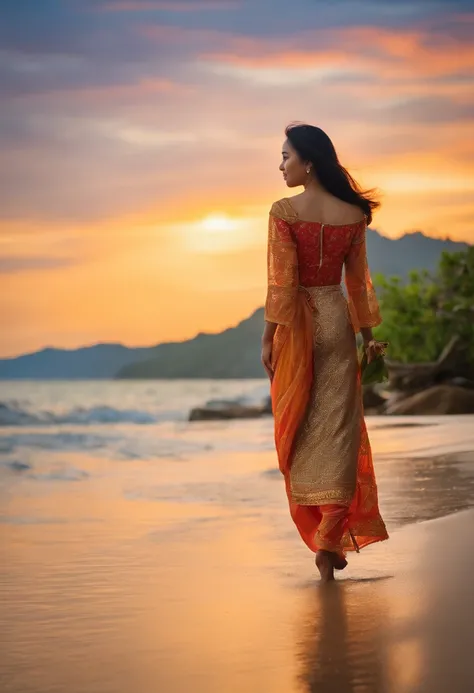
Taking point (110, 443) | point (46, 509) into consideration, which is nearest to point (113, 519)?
point (46, 509)

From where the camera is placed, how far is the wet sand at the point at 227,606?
2934 mm

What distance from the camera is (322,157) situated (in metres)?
4.62

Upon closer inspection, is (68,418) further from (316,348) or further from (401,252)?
(401,252)

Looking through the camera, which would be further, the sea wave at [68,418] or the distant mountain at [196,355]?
the distant mountain at [196,355]

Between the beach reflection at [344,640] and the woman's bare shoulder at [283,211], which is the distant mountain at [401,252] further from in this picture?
the beach reflection at [344,640]

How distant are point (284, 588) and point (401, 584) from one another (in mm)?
376

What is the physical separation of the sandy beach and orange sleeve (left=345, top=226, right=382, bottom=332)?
34.1 inches

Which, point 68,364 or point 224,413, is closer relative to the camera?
point 224,413

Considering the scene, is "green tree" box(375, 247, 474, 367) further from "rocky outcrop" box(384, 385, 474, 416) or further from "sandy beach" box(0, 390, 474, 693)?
"sandy beach" box(0, 390, 474, 693)

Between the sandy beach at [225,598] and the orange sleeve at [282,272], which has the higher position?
the orange sleeve at [282,272]

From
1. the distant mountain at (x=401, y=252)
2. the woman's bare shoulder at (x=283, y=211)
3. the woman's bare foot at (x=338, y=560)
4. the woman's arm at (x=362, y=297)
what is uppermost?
the distant mountain at (x=401, y=252)

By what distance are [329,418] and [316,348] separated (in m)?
0.26

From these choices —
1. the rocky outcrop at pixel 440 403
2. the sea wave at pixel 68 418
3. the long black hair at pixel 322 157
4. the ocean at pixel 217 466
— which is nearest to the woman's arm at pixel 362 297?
the long black hair at pixel 322 157

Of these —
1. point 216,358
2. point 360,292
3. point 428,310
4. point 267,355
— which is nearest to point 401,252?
point 216,358
